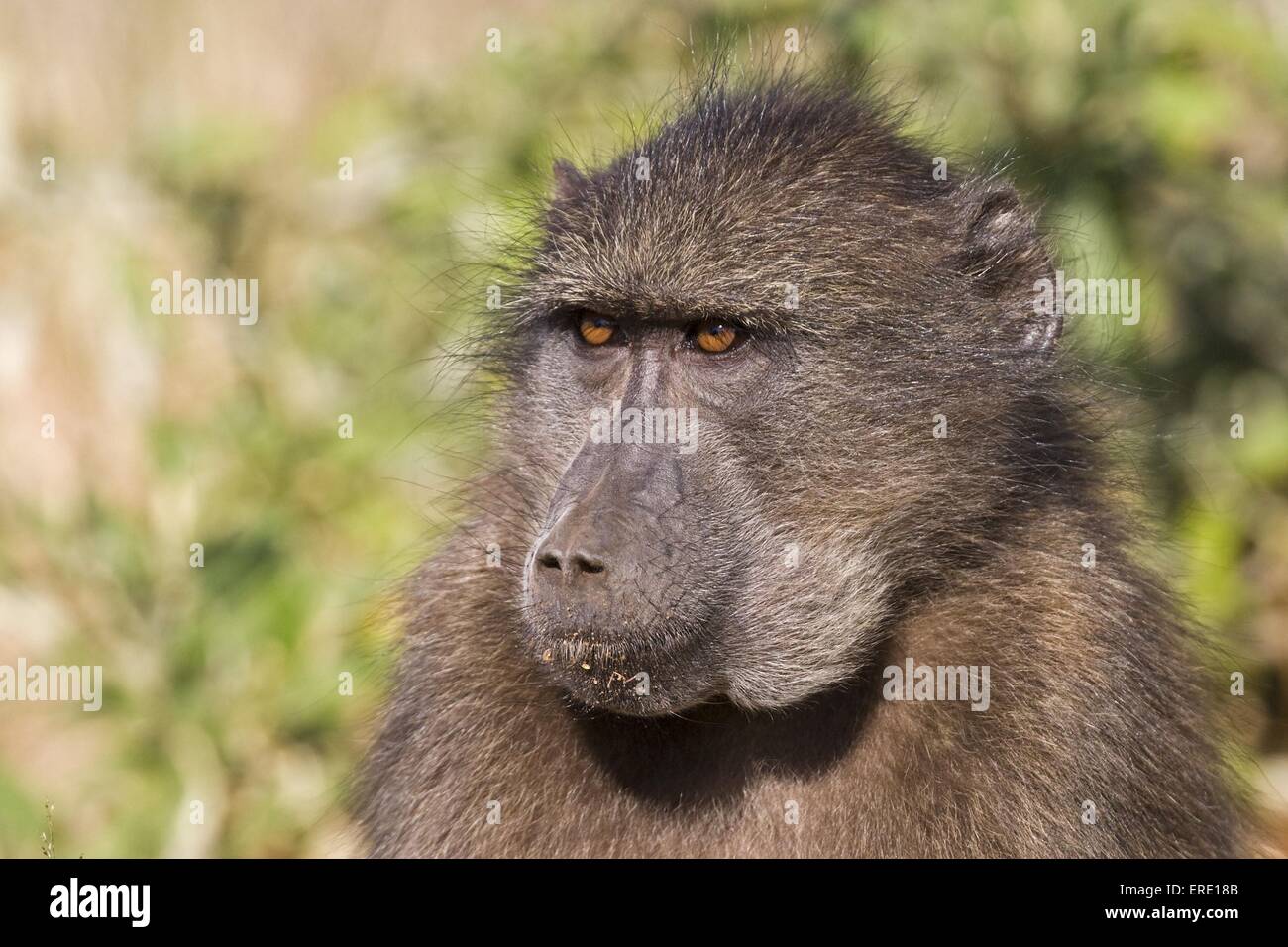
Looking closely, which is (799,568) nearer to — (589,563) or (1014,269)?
(589,563)

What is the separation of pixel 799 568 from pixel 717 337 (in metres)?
0.56

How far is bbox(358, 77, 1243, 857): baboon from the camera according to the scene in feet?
11.1

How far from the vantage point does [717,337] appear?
360cm

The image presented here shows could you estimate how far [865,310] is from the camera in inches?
141

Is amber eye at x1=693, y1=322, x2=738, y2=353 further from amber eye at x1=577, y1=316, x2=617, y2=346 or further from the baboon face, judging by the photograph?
amber eye at x1=577, y1=316, x2=617, y2=346

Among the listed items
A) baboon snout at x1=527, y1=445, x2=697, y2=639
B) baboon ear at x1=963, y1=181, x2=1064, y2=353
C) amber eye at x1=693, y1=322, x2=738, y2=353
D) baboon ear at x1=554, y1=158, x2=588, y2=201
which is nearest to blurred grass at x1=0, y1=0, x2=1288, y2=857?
baboon ear at x1=554, y1=158, x2=588, y2=201

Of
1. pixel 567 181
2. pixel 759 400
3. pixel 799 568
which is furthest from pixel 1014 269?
pixel 567 181

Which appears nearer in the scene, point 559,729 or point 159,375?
point 559,729

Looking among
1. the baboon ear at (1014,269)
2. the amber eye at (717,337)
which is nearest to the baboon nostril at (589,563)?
the amber eye at (717,337)

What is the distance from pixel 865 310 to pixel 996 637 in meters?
0.79

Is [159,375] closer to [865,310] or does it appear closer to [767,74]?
[767,74]

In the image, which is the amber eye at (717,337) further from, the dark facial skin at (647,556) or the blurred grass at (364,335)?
the blurred grass at (364,335)

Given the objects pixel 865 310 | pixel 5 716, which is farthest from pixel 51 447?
pixel 865 310
